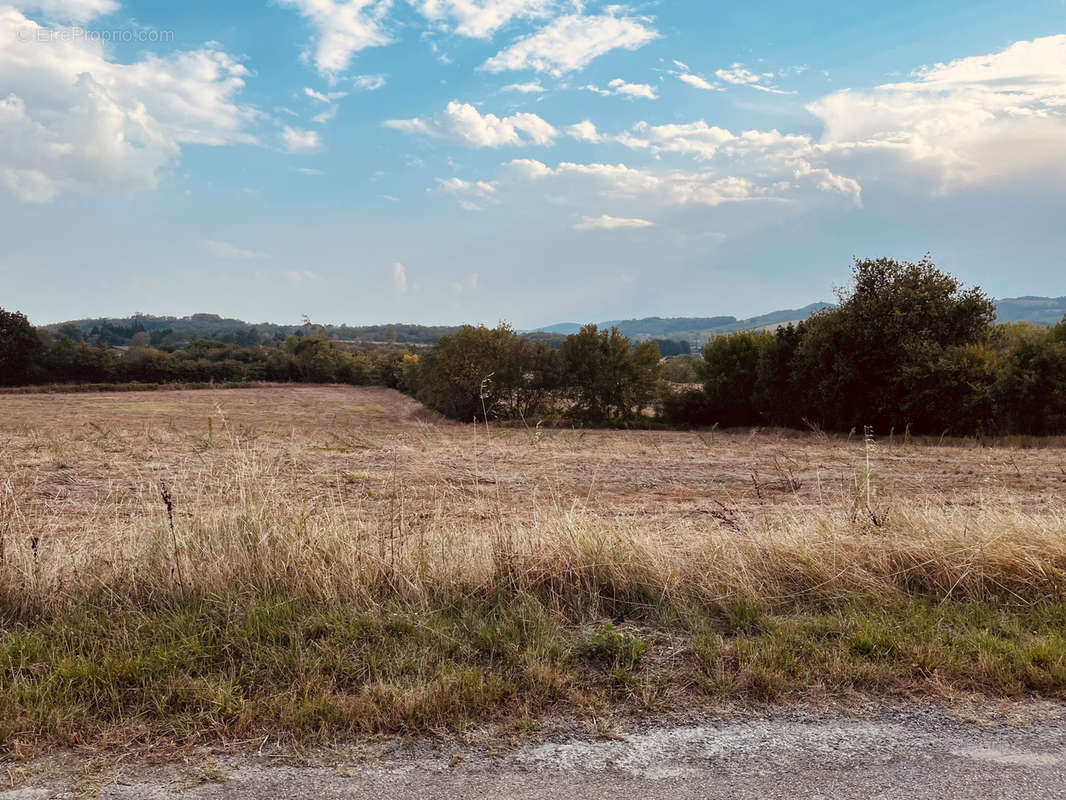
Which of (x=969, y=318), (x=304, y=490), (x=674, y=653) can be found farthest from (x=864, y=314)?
(x=674, y=653)

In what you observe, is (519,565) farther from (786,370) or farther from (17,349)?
(17,349)

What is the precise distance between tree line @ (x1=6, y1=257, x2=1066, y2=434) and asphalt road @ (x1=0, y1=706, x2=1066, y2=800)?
17330 mm

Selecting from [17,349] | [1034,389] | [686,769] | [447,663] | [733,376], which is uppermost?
[17,349]

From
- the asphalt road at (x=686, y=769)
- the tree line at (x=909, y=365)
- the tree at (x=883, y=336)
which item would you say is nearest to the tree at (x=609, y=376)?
the tree line at (x=909, y=365)

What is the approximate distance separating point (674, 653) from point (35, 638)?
3.73 meters

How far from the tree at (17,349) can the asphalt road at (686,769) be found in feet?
263

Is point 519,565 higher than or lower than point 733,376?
lower

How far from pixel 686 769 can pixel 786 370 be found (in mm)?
43237

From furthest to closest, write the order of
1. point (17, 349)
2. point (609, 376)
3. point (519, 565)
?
point (17, 349), point (609, 376), point (519, 565)

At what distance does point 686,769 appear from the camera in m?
2.99

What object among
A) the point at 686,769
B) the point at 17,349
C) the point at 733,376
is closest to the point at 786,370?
the point at 733,376

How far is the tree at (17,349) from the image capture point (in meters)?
66.2

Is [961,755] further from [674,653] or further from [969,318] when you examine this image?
[969,318]

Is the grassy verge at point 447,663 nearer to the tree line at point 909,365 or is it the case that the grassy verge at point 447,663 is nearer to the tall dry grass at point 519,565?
the tall dry grass at point 519,565
